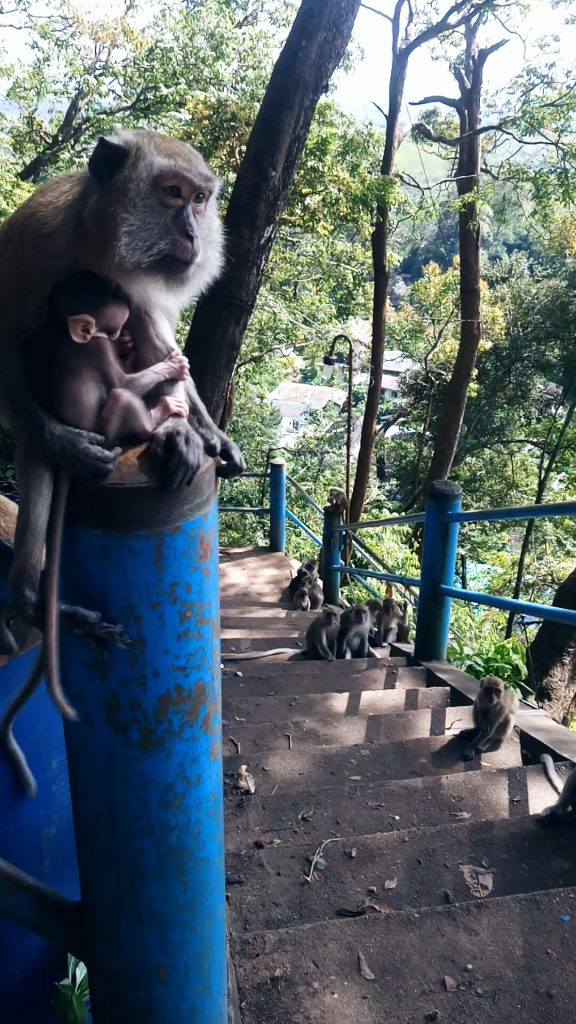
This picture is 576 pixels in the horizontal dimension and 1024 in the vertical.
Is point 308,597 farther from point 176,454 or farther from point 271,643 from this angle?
point 176,454

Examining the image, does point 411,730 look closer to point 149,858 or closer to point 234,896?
point 234,896

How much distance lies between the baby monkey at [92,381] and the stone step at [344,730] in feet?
6.61

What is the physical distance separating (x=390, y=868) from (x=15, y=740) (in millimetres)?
1547

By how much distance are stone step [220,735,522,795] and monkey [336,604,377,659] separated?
2347 millimetres

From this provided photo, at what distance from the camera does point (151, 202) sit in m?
2.10

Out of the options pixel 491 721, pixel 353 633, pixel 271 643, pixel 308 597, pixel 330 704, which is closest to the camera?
pixel 491 721

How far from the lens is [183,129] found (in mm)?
11203

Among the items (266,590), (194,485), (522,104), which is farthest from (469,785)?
(522,104)

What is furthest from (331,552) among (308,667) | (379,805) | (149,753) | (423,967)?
(149,753)

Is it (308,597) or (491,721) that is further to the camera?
(308,597)

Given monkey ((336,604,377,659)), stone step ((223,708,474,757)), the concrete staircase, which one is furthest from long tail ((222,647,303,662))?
stone step ((223,708,474,757))

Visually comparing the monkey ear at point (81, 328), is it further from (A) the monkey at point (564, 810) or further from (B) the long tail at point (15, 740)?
(A) the monkey at point (564, 810)

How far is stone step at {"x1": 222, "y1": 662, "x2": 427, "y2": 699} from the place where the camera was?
4625 millimetres

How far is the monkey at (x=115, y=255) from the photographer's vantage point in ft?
5.90
